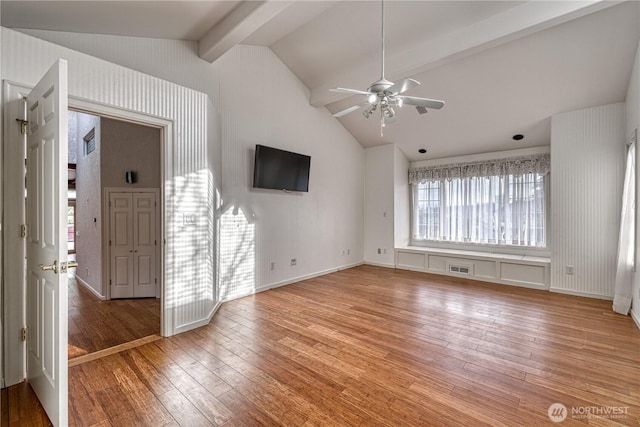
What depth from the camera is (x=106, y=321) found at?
3666mm

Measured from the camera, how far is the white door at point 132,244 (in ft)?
15.4

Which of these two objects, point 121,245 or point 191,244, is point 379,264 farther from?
point 121,245

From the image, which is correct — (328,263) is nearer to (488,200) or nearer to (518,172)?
(488,200)

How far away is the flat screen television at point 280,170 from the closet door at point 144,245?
1801mm

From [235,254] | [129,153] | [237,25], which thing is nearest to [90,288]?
[129,153]

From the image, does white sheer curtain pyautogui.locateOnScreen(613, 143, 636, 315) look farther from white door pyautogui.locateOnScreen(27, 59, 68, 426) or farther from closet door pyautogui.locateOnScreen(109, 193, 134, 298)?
closet door pyautogui.locateOnScreen(109, 193, 134, 298)

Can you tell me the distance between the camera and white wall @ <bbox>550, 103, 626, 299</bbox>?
440 centimetres

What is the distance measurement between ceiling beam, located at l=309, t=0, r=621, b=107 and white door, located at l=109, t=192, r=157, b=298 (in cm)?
408

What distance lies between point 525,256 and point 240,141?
573cm

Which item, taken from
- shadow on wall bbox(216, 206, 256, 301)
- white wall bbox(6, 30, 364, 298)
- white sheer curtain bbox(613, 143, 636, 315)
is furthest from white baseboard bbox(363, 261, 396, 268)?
white sheer curtain bbox(613, 143, 636, 315)

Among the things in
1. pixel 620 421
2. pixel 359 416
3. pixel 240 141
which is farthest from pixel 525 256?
pixel 240 141

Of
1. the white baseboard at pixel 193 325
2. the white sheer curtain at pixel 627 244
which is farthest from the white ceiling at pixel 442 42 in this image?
the white baseboard at pixel 193 325

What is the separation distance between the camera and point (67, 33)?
308 cm

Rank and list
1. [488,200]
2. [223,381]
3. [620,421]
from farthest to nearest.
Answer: [488,200] < [223,381] < [620,421]
